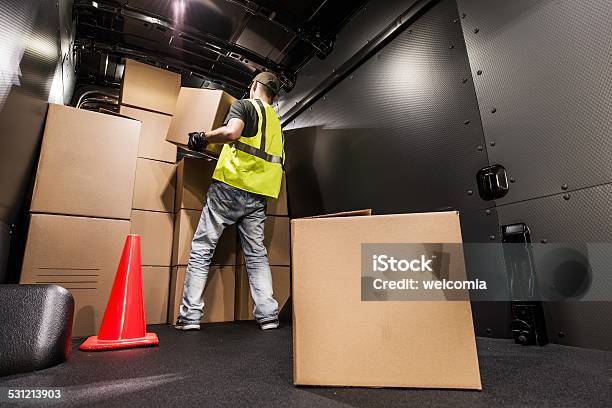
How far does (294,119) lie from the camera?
2906 mm

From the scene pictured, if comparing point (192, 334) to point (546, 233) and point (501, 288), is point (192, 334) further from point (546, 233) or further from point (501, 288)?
point (546, 233)

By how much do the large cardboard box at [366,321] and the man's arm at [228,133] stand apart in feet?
3.93

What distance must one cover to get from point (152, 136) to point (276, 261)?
1.40 m

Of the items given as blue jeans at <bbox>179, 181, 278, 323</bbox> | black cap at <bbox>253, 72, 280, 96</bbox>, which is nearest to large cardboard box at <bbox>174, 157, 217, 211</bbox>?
blue jeans at <bbox>179, 181, 278, 323</bbox>

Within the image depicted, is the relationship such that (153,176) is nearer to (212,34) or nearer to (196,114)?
(196,114)

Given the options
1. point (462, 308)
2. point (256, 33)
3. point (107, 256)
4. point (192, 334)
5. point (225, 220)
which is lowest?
point (192, 334)

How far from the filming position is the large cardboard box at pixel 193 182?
2238 mm

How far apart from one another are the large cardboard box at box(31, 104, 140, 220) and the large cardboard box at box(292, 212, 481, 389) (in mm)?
1562

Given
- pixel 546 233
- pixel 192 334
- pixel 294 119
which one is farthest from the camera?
pixel 294 119

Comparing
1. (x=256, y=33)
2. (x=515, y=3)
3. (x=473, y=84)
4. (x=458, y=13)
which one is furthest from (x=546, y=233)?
(x=256, y=33)

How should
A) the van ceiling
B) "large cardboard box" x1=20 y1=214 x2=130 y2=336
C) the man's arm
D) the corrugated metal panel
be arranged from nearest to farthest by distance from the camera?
the corrugated metal panel, "large cardboard box" x1=20 y1=214 x2=130 y2=336, the man's arm, the van ceiling

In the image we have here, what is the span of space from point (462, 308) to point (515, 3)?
1445mm

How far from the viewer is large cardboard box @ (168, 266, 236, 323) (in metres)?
2.10

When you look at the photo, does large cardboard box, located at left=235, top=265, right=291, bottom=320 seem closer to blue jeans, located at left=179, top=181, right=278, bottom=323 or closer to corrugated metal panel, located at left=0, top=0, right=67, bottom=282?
blue jeans, located at left=179, top=181, right=278, bottom=323
